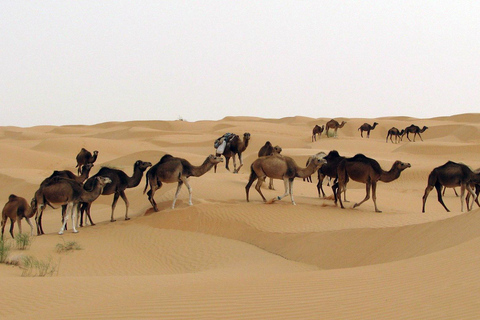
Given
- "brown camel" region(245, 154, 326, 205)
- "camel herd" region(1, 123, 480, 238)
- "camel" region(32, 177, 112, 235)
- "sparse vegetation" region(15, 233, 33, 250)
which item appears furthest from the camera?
"brown camel" region(245, 154, 326, 205)

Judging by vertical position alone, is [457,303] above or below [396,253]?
above

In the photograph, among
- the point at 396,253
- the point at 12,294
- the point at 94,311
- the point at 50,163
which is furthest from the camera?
the point at 50,163

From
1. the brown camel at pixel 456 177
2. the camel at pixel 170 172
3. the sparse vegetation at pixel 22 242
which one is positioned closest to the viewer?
the sparse vegetation at pixel 22 242

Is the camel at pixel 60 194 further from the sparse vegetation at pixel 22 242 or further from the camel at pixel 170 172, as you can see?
the camel at pixel 170 172

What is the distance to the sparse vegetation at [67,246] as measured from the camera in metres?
11.3

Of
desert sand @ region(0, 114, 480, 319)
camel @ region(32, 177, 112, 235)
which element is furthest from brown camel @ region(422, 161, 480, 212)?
camel @ region(32, 177, 112, 235)

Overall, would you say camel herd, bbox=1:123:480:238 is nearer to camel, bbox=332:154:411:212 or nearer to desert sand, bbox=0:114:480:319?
camel, bbox=332:154:411:212

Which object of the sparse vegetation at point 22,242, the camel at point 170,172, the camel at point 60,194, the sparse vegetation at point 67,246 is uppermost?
the camel at point 170,172

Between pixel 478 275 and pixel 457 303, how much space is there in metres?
0.91

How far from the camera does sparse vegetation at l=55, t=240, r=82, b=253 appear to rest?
11.3 meters

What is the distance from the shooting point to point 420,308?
15.7ft

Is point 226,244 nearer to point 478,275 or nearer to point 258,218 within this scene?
point 258,218

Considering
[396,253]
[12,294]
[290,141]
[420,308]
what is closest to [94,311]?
[12,294]

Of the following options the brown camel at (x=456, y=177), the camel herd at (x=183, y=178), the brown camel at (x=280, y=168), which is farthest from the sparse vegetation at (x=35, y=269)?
the brown camel at (x=456, y=177)
